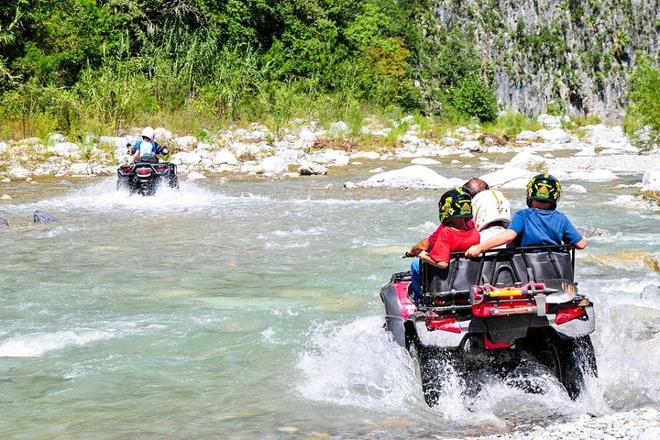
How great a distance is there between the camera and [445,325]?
14.6 ft

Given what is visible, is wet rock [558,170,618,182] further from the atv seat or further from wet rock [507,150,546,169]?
the atv seat

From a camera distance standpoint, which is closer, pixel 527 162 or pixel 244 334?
pixel 244 334

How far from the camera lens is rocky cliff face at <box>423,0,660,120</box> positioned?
212 ft

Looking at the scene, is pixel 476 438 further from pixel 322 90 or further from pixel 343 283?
pixel 322 90

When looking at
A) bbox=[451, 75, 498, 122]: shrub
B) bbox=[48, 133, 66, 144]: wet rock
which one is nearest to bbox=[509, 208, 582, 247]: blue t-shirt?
bbox=[48, 133, 66, 144]: wet rock

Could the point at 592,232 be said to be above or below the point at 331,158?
below

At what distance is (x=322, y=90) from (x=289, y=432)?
33436 millimetres

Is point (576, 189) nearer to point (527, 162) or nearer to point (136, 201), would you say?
point (527, 162)

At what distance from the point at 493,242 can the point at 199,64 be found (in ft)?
94.6

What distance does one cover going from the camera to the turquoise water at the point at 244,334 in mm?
4762

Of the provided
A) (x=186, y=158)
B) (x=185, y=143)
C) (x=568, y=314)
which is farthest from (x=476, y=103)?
(x=568, y=314)

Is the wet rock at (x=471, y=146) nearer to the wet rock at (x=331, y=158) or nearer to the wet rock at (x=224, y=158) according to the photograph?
the wet rock at (x=331, y=158)

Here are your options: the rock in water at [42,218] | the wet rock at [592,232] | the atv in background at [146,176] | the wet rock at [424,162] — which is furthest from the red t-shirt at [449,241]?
the wet rock at [424,162]

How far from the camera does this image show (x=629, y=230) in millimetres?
11898
